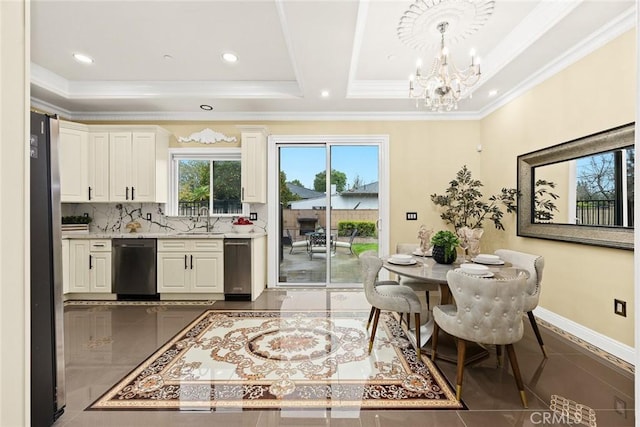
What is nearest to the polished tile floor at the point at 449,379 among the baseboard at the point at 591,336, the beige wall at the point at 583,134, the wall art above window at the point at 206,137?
the baseboard at the point at 591,336

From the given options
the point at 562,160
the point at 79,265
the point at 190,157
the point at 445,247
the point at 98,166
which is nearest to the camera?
the point at 445,247

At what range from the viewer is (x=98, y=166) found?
427 centimetres

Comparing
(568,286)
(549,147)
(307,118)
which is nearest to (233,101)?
(307,118)

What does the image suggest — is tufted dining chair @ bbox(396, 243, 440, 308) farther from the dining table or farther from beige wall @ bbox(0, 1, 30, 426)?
beige wall @ bbox(0, 1, 30, 426)

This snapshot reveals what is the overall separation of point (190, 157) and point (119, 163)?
97 cm

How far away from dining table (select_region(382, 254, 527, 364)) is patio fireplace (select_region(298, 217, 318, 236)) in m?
2.18

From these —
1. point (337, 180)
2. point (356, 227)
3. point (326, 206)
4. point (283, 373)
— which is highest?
point (337, 180)

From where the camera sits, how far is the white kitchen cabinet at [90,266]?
4000 mm

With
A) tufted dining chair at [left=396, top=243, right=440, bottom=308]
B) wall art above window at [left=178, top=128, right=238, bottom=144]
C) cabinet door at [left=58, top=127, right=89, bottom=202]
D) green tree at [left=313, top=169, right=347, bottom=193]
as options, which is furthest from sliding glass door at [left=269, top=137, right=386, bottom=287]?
cabinet door at [left=58, top=127, right=89, bottom=202]

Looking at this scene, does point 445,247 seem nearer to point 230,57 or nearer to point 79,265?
point 230,57

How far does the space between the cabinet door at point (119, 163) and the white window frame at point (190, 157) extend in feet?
1.92

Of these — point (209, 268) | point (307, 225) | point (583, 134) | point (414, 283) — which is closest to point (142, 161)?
point (209, 268)

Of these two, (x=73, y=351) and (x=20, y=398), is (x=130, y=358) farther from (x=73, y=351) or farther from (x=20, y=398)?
(x=20, y=398)

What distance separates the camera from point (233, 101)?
418 cm
